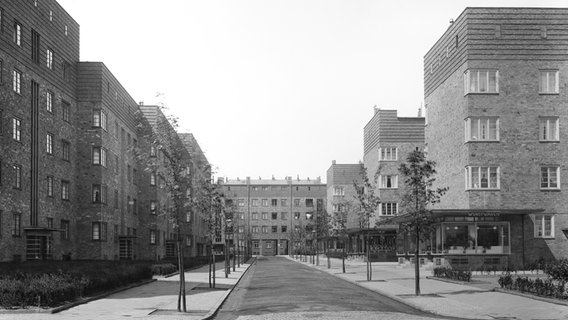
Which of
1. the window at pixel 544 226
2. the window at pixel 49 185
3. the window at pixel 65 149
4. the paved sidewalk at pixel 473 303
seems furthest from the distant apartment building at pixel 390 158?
the paved sidewalk at pixel 473 303

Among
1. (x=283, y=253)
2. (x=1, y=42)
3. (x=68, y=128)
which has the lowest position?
(x=283, y=253)

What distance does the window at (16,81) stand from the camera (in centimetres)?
3778

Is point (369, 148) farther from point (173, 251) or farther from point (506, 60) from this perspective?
point (506, 60)

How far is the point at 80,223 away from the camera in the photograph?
50562 mm

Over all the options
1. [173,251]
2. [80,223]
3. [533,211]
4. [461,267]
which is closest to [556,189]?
[533,211]

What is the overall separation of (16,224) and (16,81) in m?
7.54

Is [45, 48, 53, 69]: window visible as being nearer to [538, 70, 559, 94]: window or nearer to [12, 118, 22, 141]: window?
[12, 118, 22, 141]: window

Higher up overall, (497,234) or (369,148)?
(369,148)

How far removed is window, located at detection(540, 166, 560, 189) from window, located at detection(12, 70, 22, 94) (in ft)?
106

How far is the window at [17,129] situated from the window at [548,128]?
1253 inches

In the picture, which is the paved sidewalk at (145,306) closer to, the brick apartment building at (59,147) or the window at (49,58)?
the brick apartment building at (59,147)

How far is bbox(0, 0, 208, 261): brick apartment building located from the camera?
37.7 meters

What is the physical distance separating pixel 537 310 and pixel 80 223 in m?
36.6

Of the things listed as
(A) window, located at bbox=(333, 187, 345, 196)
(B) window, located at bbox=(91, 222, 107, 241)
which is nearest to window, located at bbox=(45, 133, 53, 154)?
(B) window, located at bbox=(91, 222, 107, 241)
